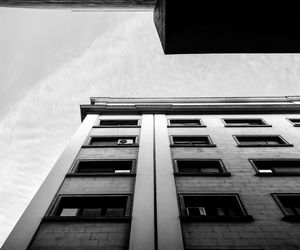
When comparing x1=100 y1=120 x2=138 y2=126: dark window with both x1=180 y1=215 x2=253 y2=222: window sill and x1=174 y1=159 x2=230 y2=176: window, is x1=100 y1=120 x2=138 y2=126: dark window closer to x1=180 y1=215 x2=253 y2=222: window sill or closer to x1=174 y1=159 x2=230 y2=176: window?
x1=174 y1=159 x2=230 y2=176: window

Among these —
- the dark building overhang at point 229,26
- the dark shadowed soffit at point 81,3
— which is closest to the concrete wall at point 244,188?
the dark building overhang at point 229,26

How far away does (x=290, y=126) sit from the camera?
16750mm

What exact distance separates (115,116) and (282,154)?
1169cm

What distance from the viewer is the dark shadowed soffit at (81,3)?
239 inches

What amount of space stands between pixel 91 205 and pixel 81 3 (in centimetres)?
690

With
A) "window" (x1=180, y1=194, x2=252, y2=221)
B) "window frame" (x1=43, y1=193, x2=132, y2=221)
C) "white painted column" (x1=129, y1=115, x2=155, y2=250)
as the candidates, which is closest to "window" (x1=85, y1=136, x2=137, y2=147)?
"white painted column" (x1=129, y1=115, x2=155, y2=250)

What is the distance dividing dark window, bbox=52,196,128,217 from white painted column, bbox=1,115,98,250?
58cm

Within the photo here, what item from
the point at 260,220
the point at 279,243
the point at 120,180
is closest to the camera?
the point at 279,243

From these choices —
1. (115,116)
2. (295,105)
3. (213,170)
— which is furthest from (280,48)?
(295,105)

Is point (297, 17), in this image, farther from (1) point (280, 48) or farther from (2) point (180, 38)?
(2) point (180, 38)

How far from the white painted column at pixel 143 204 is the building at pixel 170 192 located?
3 cm

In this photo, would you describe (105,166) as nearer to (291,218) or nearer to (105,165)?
(105,165)

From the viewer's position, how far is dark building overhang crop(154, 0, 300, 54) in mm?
4461

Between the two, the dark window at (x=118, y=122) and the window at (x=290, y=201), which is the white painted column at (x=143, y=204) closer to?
the window at (x=290, y=201)
